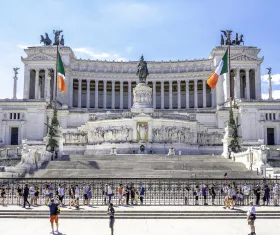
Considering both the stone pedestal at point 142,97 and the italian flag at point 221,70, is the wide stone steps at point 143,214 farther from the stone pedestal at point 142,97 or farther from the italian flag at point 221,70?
the stone pedestal at point 142,97

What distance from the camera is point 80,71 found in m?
89.6

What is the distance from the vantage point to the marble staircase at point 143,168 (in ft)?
108

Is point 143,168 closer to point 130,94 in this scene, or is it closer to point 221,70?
point 221,70

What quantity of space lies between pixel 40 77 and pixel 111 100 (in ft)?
59.0

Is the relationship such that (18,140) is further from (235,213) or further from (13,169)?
(235,213)

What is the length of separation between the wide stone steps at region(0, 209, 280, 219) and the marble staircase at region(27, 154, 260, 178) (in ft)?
36.4

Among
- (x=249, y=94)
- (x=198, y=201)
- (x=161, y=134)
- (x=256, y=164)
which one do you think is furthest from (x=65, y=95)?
(x=198, y=201)

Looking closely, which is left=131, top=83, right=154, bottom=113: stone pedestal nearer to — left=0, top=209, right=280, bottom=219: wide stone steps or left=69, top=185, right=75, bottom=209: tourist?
left=69, top=185, right=75, bottom=209: tourist
